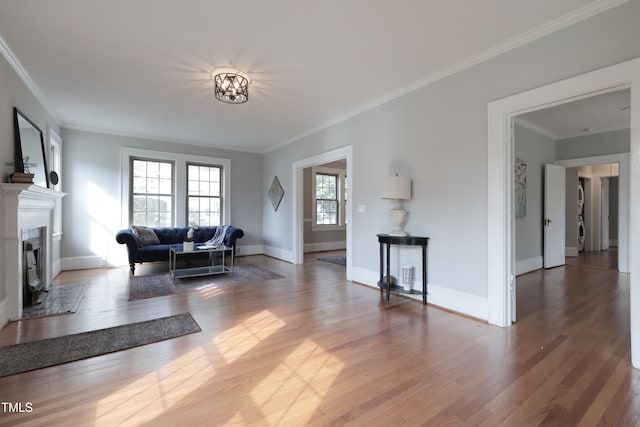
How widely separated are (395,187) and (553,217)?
12.9ft

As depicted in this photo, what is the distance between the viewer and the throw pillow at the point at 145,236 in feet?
17.3

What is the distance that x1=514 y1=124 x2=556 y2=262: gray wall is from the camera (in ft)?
16.1

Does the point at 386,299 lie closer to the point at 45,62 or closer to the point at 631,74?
the point at 631,74

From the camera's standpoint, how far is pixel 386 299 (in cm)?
355

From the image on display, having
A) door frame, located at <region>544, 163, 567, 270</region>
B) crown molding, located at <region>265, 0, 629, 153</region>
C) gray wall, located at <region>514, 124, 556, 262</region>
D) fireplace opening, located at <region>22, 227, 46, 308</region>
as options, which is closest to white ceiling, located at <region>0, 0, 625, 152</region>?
crown molding, located at <region>265, 0, 629, 153</region>

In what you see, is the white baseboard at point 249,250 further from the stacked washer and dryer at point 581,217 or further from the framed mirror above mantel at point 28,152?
the stacked washer and dryer at point 581,217

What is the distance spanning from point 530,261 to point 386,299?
324 centimetres

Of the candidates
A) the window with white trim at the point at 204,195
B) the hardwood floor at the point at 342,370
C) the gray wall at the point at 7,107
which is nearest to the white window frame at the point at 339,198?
the window with white trim at the point at 204,195

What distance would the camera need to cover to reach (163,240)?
573 centimetres

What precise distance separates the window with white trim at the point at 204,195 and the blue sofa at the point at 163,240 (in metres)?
0.49

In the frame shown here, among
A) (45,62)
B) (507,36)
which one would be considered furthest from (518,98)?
(45,62)

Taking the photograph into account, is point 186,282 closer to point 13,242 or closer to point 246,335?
point 13,242

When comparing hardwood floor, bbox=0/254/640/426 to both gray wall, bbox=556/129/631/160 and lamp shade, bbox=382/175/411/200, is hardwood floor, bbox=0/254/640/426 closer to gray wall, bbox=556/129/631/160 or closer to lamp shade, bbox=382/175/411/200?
lamp shade, bbox=382/175/411/200

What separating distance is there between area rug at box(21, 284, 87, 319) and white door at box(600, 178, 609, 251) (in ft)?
35.6
